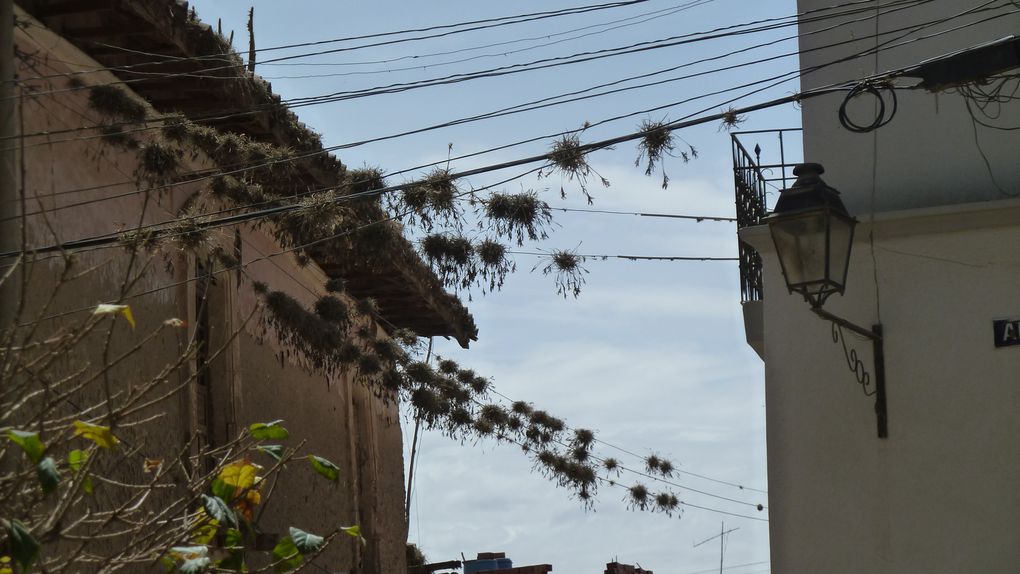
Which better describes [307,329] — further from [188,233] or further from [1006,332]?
[1006,332]

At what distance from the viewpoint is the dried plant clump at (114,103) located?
7523 mm

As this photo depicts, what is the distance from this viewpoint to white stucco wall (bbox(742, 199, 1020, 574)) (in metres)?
6.95

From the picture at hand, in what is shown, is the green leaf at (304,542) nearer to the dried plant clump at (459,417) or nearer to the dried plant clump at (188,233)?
the dried plant clump at (188,233)

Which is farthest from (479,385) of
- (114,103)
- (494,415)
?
(114,103)

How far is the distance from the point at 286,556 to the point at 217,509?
443 millimetres

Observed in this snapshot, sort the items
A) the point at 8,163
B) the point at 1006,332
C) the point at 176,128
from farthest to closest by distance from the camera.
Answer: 1. the point at 176,128
2. the point at 1006,332
3. the point at 8,163

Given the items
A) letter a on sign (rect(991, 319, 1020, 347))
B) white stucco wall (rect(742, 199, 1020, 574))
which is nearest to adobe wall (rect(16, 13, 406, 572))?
white stucco wall (rect(742, 199, 1020, 574))

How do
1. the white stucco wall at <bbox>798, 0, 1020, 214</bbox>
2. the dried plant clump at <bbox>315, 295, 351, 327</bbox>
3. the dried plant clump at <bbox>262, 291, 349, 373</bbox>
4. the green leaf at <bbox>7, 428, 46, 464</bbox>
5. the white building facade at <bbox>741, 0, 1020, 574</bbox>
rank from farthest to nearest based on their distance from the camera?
the dried plant clump at <bbox>315, 295, 351, 327</bbox>, the dried plant clump at <bbox>262, 291, 349, 373</bbox>, the white stucco wall at <bbox>798, 0, 1020, 214</bbox>, the white building facade at <bbox>741, 0, 1020, 574</bbox>, the green leaf at <bbox>7, 428, 46, 464</bbox>

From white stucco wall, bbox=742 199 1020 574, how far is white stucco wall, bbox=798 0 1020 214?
0.61 ft

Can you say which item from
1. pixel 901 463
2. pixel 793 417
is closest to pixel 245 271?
pixel 793 417

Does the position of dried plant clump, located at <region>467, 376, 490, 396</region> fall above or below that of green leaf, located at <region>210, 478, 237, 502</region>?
above

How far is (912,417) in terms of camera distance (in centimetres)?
718

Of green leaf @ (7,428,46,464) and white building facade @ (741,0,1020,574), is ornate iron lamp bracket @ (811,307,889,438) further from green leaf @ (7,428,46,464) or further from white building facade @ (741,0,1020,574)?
green leaf @ (7,428,46,464)

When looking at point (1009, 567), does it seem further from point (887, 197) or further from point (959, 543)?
point (887, 197)
